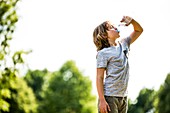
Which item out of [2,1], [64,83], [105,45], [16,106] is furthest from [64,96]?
[105,45]

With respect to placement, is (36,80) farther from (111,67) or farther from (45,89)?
(111,67)

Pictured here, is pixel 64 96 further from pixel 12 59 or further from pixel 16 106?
pixel 12 59

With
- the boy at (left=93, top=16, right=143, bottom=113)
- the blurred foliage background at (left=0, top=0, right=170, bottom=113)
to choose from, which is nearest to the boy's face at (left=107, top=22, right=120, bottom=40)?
the boy at (left=93, top=16, right=143, bottom=113)

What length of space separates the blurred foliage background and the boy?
9.41 meters

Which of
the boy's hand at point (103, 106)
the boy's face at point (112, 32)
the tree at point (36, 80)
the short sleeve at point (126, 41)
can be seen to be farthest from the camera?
the tree at point (36, 80)

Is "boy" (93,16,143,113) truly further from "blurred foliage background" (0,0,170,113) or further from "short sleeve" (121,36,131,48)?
"blurred foliage background" (0,0,170,113)

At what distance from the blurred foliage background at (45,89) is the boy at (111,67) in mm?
9407

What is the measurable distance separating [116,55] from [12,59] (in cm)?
1672

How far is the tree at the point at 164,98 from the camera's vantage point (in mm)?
38269

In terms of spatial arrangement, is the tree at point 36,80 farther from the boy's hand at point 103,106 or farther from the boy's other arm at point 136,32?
the boy's hand at point 103,106

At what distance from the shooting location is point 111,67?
595 cm

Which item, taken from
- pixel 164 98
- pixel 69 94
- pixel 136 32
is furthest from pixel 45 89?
pixel 136 32

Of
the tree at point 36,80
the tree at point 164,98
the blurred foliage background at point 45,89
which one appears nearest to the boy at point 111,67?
the blurred foliage background at point 45,89

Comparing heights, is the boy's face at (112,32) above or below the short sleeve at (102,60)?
above
